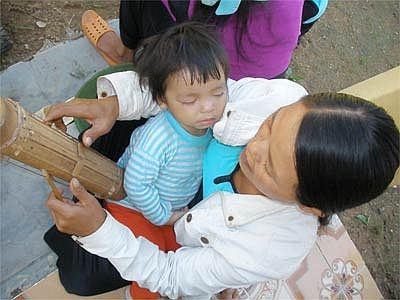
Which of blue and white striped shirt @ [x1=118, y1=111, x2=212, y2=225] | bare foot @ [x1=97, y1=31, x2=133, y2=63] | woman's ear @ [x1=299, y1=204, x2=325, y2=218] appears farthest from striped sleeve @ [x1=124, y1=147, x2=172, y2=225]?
bare foot @ [x1=97, y1=31, x2=133, y2=63]

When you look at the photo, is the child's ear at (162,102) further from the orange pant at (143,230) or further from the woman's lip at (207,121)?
the orange pant at (143,230)

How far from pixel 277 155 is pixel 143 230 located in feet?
1.98

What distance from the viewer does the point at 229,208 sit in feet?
5.19

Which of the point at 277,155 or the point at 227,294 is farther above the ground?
the point at 277,155

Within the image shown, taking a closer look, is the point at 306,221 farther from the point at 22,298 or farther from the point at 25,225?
the point at 25,225

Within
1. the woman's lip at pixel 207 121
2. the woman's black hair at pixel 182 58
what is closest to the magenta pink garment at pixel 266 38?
the woman's black hair at pixel 182 58

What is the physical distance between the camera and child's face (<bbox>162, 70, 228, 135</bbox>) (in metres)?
1.59

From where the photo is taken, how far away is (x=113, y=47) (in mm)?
2746

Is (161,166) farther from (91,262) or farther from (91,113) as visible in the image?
(91,262)

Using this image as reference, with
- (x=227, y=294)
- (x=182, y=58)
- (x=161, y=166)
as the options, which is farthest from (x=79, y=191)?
(x=227, y=294)

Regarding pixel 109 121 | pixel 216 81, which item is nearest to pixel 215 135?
pixel 216 81

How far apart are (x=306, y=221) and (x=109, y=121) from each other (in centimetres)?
58

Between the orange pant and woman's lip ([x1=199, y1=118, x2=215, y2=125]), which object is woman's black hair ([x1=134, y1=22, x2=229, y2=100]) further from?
the orange pant

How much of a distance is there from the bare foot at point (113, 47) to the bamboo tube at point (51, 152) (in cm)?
113
